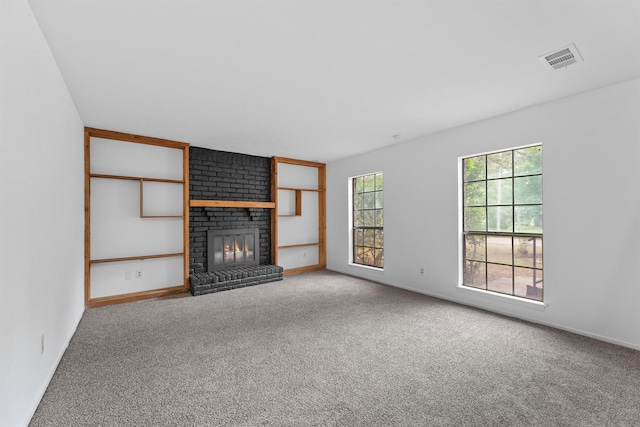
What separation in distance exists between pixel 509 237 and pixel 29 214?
445 cm

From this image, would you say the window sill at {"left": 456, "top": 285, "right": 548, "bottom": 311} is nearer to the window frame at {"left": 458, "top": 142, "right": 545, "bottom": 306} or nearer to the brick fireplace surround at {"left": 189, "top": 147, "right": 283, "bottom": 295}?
the window frame at {"left": 458, "top": 142, "right": 545, "bottom": 306}

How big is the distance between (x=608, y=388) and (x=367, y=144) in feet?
12.9

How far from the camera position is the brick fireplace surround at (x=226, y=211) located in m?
4.87

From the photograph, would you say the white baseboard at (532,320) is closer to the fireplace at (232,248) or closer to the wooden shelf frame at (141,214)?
the fireplace at (232,248)

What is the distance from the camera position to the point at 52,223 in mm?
2250

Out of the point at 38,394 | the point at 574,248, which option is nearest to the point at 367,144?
the point at 574,248

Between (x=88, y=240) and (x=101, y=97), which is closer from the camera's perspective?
(x=101, y=97)

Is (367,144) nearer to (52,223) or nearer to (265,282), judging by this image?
(265,282)

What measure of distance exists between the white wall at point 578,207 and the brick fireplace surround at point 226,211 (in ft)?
10.2

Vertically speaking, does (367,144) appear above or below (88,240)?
above

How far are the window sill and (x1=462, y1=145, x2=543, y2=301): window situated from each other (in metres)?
0.15

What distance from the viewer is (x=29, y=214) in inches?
69.1

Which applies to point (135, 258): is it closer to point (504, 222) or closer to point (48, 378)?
point (48, 378)

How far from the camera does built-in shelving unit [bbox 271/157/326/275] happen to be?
5.92 m
